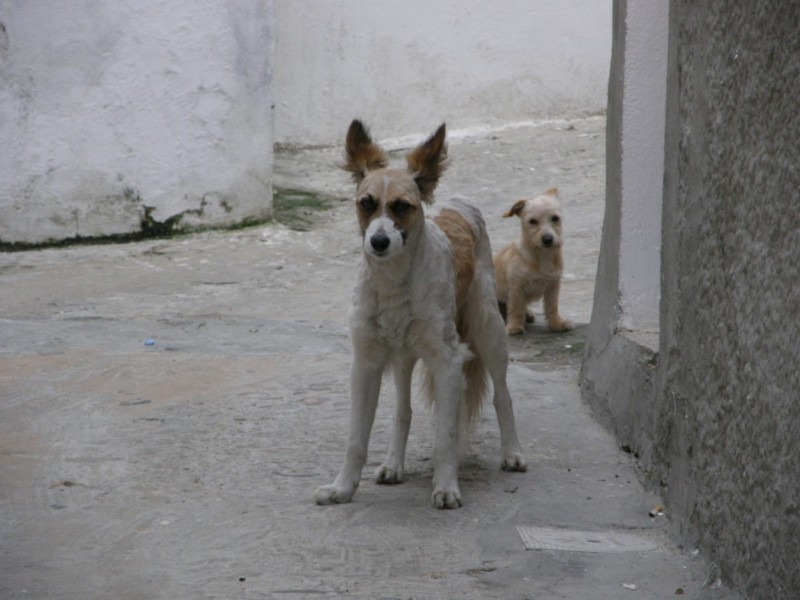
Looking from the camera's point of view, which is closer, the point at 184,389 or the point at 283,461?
the point at 283,461

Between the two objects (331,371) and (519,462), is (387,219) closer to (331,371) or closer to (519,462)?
(519,462)

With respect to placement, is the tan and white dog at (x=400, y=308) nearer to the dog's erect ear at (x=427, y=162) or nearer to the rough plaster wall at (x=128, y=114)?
the dog's erect ear at (x=427, y=162)

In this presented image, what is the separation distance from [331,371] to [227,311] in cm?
182

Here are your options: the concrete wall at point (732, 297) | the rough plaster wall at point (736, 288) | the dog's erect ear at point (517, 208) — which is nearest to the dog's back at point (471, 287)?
the concrete wall at point (732, 297)

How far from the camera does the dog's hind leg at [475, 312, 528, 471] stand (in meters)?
5.12

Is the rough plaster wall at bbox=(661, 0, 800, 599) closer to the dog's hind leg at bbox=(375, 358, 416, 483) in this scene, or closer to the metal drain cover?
the metal drain cover

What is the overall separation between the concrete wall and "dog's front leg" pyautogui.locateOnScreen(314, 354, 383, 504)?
1.13 meters

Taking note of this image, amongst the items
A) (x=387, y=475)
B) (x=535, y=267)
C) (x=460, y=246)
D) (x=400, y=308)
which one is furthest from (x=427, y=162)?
(x=535, y=267)

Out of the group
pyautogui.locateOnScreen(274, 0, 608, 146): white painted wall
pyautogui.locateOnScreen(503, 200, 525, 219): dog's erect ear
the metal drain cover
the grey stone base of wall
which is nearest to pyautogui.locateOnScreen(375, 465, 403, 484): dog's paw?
the metal drain cover

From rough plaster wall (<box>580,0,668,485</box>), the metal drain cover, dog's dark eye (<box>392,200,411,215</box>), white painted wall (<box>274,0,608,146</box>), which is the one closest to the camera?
the metal drain cover

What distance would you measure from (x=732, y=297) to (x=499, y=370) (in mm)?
1789

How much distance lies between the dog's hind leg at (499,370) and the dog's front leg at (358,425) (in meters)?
0.67

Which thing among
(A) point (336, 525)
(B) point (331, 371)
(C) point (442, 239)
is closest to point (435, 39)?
(B) point (331, 371)

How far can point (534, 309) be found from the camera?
28.9ft
